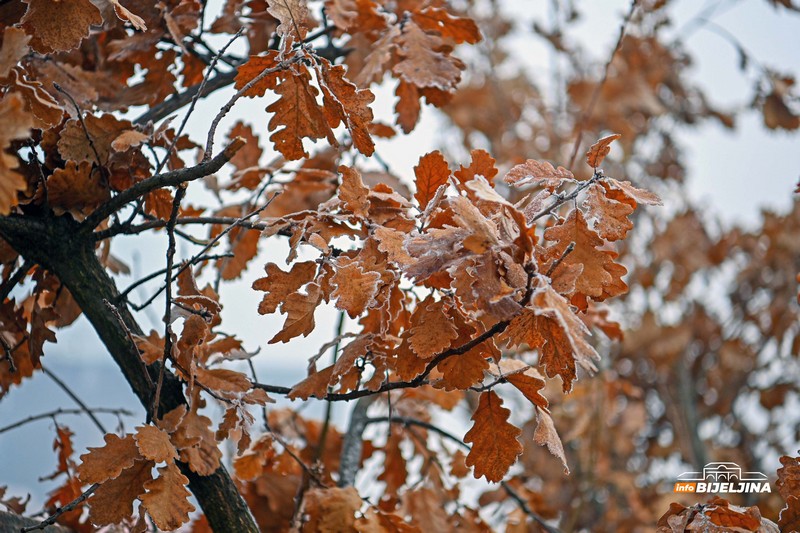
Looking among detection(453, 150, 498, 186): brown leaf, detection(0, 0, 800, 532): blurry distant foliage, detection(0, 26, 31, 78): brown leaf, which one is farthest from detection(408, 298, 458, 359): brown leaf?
detection(0, 26, 31, 78): brown leaf

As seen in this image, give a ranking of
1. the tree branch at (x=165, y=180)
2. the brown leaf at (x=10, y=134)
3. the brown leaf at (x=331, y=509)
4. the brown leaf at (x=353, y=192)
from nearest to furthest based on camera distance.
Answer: the brown leaf at (x=10, y=134)
the tree branch at (x=165, y=180)
the brown leaf at (x=353, y=192)
the brown leaf at (x=331, y=509)

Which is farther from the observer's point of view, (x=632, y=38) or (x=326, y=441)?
(x=632, y=38)

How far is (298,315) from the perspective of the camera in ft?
2.31

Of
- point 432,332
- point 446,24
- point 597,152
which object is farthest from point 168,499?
point 446,24

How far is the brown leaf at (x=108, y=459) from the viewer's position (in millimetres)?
681

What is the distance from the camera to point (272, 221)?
2.49 feet

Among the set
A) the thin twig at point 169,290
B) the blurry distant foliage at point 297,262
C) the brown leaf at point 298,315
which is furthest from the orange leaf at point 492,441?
the thin twig at point 169,290

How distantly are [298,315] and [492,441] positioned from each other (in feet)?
0.77

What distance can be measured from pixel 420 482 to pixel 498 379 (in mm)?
515

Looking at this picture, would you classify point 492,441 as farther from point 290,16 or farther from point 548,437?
point 290,16

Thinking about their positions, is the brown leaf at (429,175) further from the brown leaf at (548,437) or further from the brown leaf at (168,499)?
the brown leaf at (168,499)

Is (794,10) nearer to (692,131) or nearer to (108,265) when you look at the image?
(108,265)

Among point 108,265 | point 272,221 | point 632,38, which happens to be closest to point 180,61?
point 108,265

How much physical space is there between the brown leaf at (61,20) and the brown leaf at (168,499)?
0.43 meters
